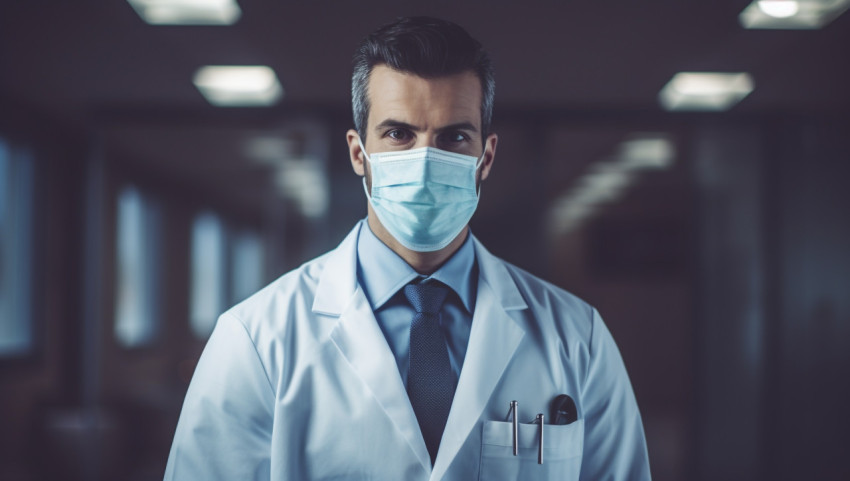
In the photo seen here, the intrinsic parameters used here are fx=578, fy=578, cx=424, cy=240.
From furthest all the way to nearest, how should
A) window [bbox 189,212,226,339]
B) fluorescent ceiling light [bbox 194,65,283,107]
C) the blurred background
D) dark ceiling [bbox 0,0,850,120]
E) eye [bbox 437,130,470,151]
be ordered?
1. window [bbox 189,212,226,339]
2. fluorescent ceiling light [bbox 194,65,283,107]
3. the blurred background
4. dark ceiling [bbox 0,0,850,120]
5. eye [bbox 437,130,470,151]

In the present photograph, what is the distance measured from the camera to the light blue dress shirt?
3.83 ft

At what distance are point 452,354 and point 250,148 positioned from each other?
3.91 m

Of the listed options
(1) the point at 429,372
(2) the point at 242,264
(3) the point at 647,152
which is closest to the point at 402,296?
(1) the point at 429,372

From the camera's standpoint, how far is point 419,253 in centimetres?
121

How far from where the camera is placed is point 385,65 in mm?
1155

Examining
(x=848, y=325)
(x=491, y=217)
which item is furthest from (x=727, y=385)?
(x=491, y=217)

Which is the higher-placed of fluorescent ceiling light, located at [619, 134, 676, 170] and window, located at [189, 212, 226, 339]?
fluorescent ceiling light, located at [619, 134, 676, 170]

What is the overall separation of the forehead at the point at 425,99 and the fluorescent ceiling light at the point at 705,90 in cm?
272

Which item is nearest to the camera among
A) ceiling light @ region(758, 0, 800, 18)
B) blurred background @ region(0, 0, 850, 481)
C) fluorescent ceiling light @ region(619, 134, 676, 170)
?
ceiling light @ region(758, 0, 800, 18)

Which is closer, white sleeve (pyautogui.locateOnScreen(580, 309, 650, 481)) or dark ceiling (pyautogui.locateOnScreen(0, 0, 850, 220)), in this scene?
white sleeve (pyautogui.locateOnScreen(580, 309, 650, 481))

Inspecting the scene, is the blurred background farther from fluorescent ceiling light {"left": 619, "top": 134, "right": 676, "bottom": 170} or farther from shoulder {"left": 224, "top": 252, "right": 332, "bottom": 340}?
shoulder {"left": 224, "top": 252, "right": 332, "bottom": 340}

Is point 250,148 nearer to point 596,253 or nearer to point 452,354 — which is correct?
point 452,354

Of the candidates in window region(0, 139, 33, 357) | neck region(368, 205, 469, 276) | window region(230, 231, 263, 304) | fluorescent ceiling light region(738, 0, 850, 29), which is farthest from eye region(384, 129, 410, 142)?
window region(230, 231, 263, 304)

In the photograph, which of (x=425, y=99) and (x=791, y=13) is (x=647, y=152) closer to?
(x=791, y=13)
